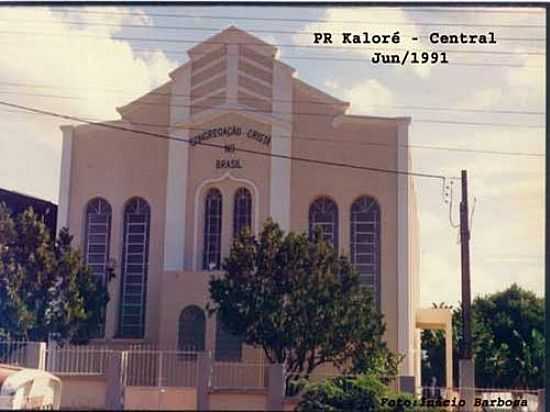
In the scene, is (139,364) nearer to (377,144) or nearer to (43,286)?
(43,286)

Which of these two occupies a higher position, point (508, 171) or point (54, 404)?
point (508, 171)

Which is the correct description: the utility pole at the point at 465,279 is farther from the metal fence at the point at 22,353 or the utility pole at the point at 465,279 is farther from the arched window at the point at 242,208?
the metal fence at the point at 22,353

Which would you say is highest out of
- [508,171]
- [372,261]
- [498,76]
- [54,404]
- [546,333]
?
[498,76]

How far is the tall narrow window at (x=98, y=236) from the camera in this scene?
10867mm

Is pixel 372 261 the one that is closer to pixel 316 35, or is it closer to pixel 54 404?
pixel 316 35

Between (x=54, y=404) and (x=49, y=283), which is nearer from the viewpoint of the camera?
(x=54, y=404)

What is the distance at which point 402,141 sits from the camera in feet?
35.0

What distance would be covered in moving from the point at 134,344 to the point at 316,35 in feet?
11.6

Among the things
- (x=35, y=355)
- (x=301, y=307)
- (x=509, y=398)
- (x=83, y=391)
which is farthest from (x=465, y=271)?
(x=35, y=355)

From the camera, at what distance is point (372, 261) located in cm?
1066

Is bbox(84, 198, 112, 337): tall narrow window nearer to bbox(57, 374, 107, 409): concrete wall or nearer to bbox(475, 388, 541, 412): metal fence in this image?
bbox(57, 374, 107, 409): concrete wall

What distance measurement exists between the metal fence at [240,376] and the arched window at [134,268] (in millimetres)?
966

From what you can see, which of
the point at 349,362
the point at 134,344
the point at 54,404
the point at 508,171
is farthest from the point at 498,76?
the point at 54,404

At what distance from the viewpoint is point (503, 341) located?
1055 cm
